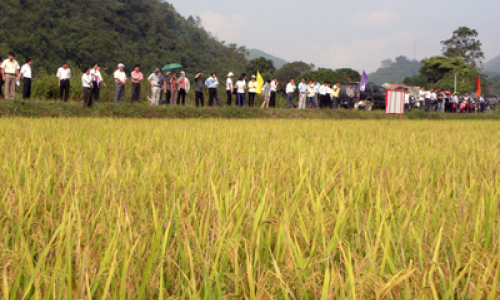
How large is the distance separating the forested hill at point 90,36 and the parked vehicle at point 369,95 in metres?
23.7

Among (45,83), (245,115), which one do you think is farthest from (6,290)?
(45,83)

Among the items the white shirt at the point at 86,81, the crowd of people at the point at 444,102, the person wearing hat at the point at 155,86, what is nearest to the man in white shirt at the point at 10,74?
the white shirt at the point at 86,81

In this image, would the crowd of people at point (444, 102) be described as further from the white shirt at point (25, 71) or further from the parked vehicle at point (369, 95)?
the white shirt at point (25, 71)

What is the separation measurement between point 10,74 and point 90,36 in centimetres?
3505

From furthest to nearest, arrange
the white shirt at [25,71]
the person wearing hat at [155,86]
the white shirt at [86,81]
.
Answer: the person wearing hat at [155,86], the white shirt at [25,71], the white shirt at [86,81]

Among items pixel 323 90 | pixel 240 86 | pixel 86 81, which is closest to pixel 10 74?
pixel 86 81

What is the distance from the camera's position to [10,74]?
1205cm

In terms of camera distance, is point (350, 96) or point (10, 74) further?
point (350, 96)

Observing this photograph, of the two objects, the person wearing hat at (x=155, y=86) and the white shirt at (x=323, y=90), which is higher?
the white shirt at (x=323, y=90)

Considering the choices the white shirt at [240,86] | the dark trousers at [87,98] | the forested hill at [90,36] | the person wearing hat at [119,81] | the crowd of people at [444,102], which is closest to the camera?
the dark trousers at [87,98]

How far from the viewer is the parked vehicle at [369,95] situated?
23766 millimetres

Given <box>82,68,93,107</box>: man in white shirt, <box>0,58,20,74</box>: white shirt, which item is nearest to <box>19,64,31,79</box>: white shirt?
<box>0,58,20,74</box>: white shirt

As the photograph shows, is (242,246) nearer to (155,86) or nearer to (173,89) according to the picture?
(155,86)

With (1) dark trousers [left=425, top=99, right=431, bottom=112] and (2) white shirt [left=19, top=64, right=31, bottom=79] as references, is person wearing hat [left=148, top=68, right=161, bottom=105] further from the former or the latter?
(1) dark trousers [left=425, top=99, right=431, bottom=112]
